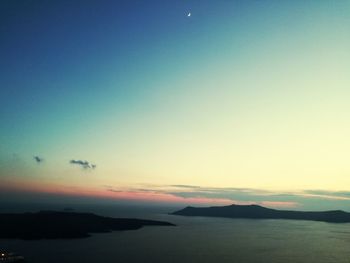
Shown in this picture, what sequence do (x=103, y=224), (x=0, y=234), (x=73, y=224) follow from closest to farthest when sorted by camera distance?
(x=0, y=234), (x=73, y=224), (x=103, y=224)

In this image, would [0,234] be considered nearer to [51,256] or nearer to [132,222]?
[51,256]

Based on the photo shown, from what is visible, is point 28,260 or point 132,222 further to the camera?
point 132,222

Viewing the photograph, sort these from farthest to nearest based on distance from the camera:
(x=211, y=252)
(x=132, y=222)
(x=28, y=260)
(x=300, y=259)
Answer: (x=132, y=222)
(x=211, y=252)
(x=300, y=259)
(x=28, y=260)

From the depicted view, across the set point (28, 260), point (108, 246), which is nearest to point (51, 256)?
point (28, 260)

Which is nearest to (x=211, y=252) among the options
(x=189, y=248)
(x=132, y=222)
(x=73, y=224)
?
(x=189, y=248)

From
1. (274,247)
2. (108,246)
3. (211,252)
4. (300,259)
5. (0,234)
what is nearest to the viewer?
(300,259)

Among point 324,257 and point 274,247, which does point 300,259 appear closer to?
point 324,257
